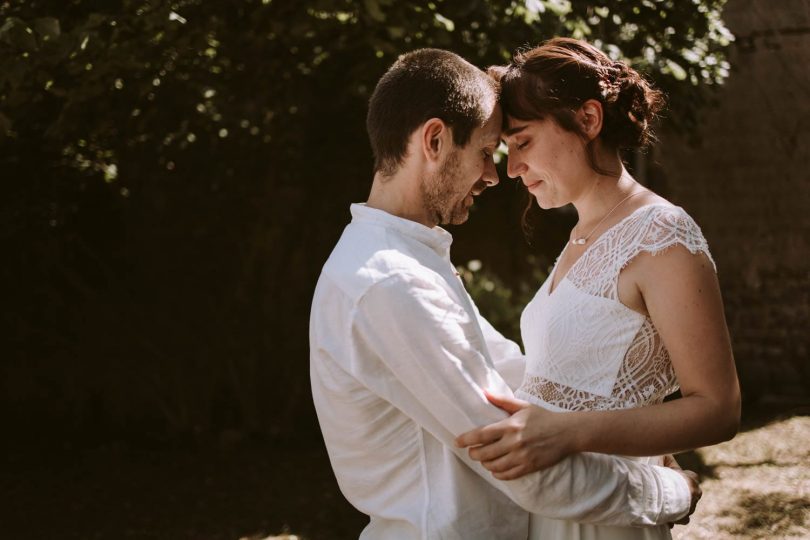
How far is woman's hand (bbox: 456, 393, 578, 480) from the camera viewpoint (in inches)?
67.6

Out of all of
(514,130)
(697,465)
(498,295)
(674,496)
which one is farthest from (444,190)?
(498,295)

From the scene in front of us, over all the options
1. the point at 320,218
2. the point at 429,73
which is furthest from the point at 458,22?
the point at 429,73

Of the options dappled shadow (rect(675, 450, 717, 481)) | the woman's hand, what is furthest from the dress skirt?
dappled shadow (rect(675, 450, 717, 481))

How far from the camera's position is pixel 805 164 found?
7.90m

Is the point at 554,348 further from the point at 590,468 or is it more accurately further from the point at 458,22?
the point at 458,22

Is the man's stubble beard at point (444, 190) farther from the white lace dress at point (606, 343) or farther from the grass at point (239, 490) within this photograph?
the grass at point (239, 490)

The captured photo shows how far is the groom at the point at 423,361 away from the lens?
173cm

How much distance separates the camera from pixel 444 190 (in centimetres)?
202

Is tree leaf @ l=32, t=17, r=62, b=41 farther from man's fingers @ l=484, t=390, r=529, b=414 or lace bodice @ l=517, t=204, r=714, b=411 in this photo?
man's fingers @ l=484, t=390, r=529, b=414

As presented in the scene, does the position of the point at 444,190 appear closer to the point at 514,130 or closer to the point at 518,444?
the point at 514,130

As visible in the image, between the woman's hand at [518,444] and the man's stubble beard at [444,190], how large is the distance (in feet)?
1.57

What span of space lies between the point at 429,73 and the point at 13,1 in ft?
12.9

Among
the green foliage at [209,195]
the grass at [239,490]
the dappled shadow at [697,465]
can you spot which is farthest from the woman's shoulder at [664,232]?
the dappled shadow at [697,465]

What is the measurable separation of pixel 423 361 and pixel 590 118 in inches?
36.1
